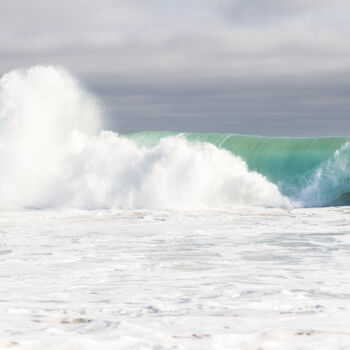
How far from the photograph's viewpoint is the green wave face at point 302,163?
65.7 ft

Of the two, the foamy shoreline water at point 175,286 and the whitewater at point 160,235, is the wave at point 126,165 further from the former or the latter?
the foamy shoreline water at point 175,286

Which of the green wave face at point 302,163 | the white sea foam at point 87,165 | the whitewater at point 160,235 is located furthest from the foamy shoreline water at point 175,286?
the green wave face at point 302,163

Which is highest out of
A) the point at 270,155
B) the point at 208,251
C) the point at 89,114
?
the point at 89,114

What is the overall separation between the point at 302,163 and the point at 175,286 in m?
16.2

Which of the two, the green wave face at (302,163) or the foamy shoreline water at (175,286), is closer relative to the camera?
the foamy shoreline water at (175,286)

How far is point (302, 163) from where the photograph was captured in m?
22.2

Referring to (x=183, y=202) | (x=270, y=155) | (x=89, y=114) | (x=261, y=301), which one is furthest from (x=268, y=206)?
(x=261, y=301)

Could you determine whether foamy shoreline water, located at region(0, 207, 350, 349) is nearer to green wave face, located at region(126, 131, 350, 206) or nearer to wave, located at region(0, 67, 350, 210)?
wave, located at region(0, 67, 350, 210)

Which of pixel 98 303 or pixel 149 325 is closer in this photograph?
pixel 149 325

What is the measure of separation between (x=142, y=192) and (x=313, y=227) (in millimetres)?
6545

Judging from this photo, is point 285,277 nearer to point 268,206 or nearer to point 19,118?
point 268,206

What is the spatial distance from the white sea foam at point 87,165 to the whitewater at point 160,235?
0.05 metres

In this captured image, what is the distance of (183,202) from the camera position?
58.9ft

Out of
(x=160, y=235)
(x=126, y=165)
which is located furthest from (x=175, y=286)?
(x=126, y=165)
